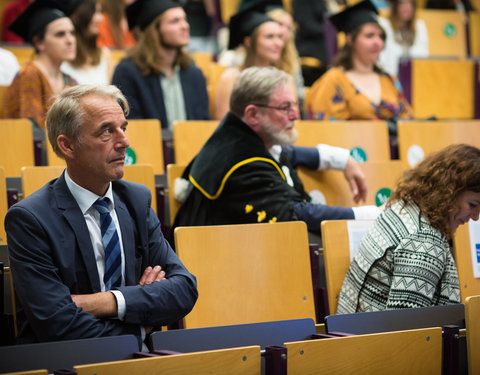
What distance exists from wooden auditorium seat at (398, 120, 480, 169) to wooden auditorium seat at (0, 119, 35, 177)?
2.07m

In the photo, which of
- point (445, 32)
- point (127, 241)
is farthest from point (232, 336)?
point (445, 32)

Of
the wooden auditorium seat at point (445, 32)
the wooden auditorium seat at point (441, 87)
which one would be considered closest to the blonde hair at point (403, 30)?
the wooden auditorium seat at point (445, 32)

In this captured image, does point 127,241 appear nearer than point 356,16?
Yes

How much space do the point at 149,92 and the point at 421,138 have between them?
161cm

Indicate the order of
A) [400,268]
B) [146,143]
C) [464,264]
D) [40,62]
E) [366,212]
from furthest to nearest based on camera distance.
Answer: [40,62], [146,143], [366,212], [464,264], [400,268]

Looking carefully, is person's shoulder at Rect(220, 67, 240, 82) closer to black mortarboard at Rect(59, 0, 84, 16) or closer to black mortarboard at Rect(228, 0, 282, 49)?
black mortarboard at Rect(228, 0, 282, 49)

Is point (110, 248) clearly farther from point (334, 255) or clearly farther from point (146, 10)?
point (146, 10)

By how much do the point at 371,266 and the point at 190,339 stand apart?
0.89 m

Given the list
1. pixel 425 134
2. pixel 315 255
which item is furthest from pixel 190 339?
pixel 425 134

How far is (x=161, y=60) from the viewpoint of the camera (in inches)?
184

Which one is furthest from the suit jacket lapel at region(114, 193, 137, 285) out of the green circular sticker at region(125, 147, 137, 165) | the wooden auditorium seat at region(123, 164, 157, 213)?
the green circular sticker at region(125, 147, 137, 165)

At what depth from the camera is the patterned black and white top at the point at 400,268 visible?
2.60 meters

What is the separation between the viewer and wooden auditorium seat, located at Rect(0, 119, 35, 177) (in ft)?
11.3

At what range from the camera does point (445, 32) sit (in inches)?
272
